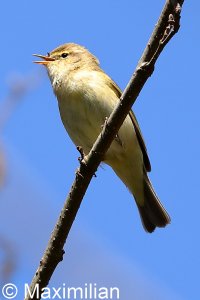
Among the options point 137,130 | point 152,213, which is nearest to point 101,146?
point 137,130

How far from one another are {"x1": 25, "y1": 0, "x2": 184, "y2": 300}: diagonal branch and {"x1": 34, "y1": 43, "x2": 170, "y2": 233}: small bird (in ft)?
4.84

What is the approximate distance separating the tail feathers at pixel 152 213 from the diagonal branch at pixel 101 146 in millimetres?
2098

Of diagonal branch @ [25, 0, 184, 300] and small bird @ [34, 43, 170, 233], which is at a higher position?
small bird @ [34, 43, 170, 233]

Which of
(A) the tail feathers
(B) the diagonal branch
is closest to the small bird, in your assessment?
(A) the tail feathers

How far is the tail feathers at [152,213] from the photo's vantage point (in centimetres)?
534

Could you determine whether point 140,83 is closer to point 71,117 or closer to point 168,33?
point 168,33

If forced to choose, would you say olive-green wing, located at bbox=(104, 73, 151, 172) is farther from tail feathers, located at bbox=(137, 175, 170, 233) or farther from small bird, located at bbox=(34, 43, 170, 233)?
tail feathers, located at bbox=(137, 175, 170, 233)

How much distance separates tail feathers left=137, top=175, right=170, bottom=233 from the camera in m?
5.34

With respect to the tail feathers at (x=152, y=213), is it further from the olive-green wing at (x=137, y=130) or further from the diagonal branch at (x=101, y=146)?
the diagonal branch at (x=101, y=146)

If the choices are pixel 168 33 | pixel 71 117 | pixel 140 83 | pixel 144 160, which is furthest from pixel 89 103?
pixel 168 33

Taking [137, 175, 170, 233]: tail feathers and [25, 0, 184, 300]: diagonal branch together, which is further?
[137, 175, 170, 233]: tail feathers

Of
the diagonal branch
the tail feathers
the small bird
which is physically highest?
the small bird

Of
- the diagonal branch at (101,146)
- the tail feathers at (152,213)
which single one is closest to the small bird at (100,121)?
the tail feathers at (152,213)

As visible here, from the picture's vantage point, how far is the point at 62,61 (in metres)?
5.60
